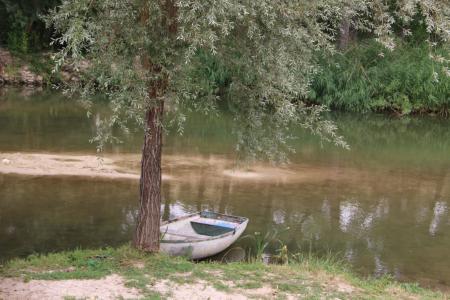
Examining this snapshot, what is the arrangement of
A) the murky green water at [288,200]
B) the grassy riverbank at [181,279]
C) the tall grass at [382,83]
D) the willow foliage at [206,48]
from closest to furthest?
the willow foliage at [206,48] < the grassy riverbank at [181,279] < the murky green water at [288,200] < the tall grass at [382,83]

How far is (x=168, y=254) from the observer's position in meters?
8.55

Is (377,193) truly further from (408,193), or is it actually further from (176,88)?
(176,88)

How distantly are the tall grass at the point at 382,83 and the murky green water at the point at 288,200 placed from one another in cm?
596

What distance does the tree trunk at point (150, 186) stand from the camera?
25.8 feet

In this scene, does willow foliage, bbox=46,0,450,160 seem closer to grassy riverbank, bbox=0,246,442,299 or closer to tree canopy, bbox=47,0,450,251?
tree canopy, bbox=47,0,450,251

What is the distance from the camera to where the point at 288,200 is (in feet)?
42.0

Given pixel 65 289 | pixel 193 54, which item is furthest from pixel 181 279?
pixel 193 54

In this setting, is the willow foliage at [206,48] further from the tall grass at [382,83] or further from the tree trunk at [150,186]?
the tall grass at [382,83]

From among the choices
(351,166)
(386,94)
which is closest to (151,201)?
Answer: (351,166)

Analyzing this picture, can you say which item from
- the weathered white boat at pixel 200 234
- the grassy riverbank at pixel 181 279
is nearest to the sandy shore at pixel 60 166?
the weathered white boat at pixel 200 234

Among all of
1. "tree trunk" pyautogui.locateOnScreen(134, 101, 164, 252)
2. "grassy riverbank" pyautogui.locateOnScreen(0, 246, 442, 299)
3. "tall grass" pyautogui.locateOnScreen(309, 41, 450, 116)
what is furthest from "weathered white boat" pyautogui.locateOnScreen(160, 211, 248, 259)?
"tall grass" pyautogui.locateOnScreen(309, 41, 450, 116)

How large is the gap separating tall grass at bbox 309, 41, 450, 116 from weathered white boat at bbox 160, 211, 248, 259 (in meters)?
15.7

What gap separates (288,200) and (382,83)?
14166 mm

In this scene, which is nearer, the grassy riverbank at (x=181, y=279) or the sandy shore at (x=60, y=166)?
the grassy riverbank at (x=181, y=279)
